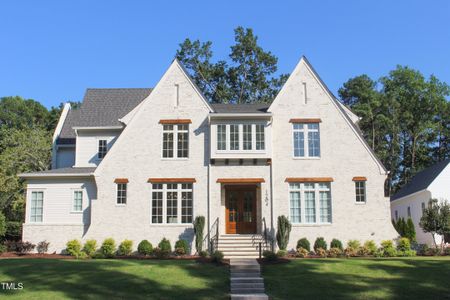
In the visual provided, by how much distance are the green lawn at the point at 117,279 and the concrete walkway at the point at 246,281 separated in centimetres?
34

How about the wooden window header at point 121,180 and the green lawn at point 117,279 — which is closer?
the green lawn at point 117,279

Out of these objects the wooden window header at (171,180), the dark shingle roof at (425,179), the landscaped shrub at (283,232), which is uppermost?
the dark shingle roof at (425,179)

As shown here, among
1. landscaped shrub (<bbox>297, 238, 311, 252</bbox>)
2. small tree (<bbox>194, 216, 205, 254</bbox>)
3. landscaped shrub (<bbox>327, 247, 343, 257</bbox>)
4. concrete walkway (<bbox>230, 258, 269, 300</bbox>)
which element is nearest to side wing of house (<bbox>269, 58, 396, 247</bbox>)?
landscaped shrub (<bbox>297, 238, 311, 252</bbox>)

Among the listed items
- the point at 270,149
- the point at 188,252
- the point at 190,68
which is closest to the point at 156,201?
the point at 188,252

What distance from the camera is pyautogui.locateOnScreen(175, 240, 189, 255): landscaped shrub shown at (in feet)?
84.5

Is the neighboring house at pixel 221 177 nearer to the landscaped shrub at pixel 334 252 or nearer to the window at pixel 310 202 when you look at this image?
the window at pixel 310 202

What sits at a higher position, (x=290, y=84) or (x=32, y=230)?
(x=290, y=84)

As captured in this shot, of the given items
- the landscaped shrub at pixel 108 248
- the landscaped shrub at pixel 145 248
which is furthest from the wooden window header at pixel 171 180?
the landscaped shrub at pixel 108 248

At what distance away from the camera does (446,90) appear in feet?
167

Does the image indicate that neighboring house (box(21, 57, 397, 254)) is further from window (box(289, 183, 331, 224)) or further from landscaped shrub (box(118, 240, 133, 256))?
landscaped shrub (box(118, 240, 133, 256))

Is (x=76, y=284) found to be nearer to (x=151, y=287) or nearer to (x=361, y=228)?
(x=151, y=287)

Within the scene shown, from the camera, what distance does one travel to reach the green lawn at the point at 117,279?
681 inches

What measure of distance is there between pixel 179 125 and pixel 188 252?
699cm

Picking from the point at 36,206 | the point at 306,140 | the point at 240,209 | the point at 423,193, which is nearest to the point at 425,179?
the point at 423,193
